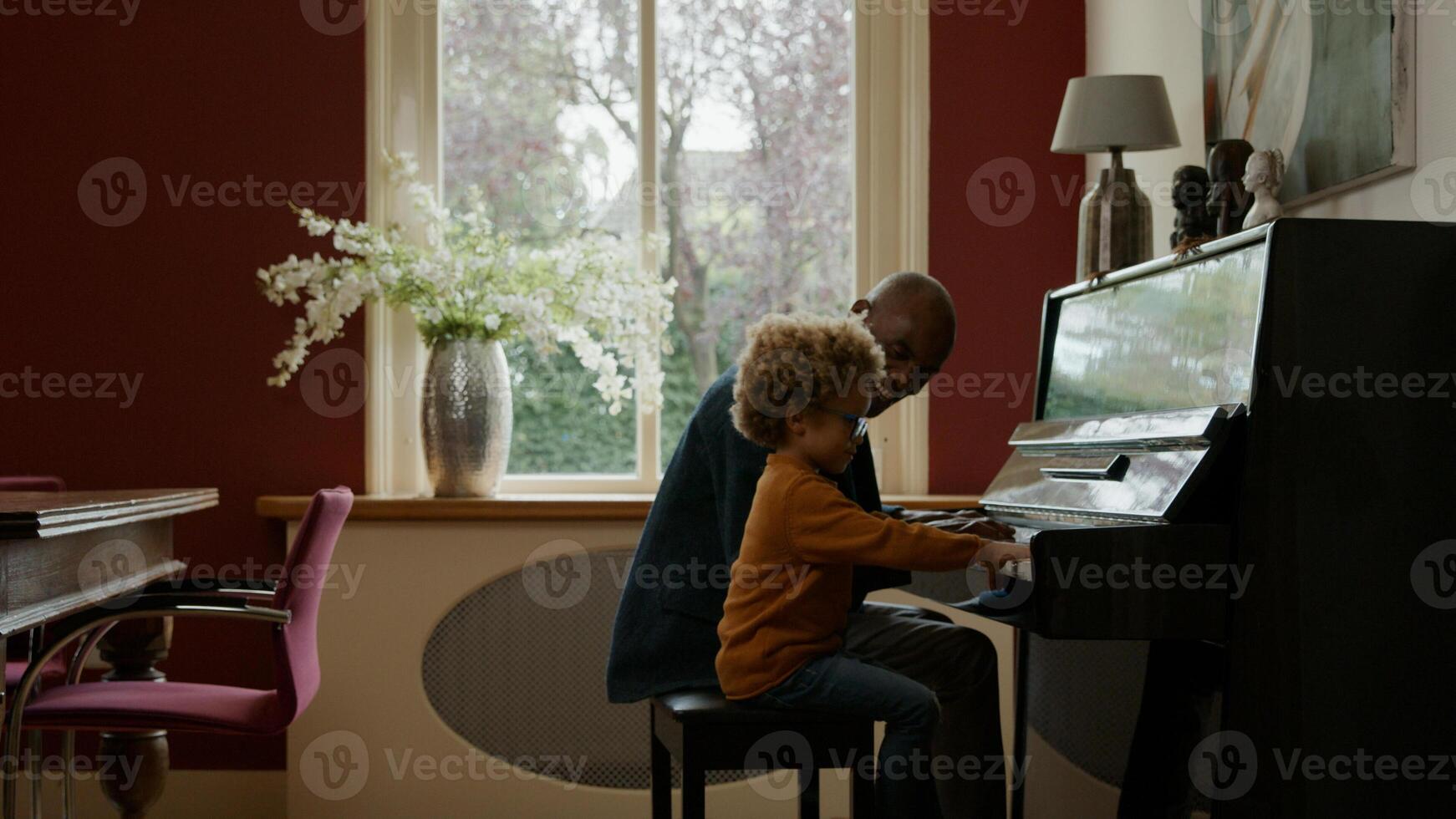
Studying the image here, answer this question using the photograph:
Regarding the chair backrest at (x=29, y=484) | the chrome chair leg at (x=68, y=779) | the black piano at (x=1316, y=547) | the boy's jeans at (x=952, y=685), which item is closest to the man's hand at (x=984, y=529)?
the boy's jeans at (x=952, y=685)

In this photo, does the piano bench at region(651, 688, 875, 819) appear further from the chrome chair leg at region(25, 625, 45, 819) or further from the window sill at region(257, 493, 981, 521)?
the window sill at region(257, 493, 981, 521)

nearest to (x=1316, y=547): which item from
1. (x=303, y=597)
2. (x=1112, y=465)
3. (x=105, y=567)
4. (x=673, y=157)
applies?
(x=1112, y=465)

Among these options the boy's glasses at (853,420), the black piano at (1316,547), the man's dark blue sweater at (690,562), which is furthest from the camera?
the man's dark blue sweater at (690,562)

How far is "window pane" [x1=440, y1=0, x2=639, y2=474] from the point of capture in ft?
12.2

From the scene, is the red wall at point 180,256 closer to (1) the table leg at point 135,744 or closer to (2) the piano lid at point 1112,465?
(1) the table leg at point 135,744

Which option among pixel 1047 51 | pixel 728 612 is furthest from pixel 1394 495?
pixel 1047 51

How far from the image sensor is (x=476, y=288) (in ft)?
11.2

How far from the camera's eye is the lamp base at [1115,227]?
2.74m

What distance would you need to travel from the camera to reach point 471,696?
11.3 ft

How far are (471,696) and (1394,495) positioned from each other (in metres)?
2.34

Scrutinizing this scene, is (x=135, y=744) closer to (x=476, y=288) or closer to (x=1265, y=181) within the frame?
(x=476, y=288)

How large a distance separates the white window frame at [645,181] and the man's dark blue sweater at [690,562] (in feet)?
4.89

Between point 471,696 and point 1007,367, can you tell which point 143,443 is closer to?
point 471,696

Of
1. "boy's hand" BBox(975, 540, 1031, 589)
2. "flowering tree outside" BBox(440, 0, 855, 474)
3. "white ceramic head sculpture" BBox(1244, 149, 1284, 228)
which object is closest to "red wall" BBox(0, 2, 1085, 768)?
"flowering tree outside" BBox(440, 0, 855, 474)
